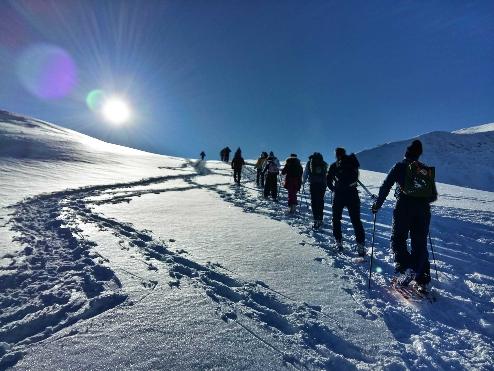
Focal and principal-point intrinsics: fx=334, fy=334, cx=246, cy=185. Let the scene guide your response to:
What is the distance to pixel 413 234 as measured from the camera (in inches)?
203

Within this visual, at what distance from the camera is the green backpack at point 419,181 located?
5.00 meters

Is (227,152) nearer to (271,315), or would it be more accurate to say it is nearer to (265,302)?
(265,302)

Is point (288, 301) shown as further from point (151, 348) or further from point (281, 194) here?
point (281, 194)

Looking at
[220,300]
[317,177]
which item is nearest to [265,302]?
[220,300]

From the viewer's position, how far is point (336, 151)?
7.40m

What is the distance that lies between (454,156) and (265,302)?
8174 centimetres

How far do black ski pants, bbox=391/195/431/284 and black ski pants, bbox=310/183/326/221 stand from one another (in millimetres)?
4495

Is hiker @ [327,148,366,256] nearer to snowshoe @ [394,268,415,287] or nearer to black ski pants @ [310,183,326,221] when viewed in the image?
snowshoe @ [394,268,415,287]

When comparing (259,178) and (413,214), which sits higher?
(413,214)

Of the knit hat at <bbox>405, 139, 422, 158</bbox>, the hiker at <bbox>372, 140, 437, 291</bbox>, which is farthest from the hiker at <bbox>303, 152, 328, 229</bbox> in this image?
the knit hat at <bbox>405, 139, 422, 158</bbox>

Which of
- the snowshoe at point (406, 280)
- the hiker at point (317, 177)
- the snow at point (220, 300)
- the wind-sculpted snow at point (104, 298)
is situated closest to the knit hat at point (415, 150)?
the snowshoe at point (406, 280)

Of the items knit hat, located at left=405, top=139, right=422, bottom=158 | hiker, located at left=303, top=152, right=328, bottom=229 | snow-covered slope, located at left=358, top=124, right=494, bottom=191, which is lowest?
hiker, located at left=303, top=152, right=328, bottom=229

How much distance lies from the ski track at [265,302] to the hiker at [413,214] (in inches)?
17.0

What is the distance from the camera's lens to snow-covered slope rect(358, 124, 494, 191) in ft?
206
